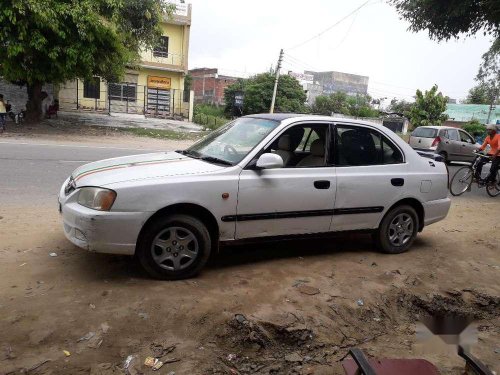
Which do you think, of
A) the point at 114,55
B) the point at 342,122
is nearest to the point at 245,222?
the point at 342,122

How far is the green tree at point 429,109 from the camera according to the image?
39.6 meters

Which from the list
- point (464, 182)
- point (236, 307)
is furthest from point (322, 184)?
point (464, 182)

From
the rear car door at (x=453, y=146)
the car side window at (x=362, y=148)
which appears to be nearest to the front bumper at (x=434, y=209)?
the car side window at (x=362, y=148)

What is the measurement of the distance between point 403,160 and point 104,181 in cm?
340

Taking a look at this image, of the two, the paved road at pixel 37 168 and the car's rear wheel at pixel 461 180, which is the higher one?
the car's rear wheel at pixel 461 180

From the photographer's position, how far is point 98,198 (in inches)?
146

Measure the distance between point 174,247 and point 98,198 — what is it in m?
0.79

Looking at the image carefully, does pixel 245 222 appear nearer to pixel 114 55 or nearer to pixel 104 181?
pixel 104 181

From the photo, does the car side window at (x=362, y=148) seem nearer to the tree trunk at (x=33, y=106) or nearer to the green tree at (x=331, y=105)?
the tree trunk at (x=33, y=106)

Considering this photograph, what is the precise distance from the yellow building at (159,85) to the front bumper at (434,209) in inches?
1108

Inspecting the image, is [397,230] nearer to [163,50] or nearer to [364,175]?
[364,175]

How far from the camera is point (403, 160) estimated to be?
519cm

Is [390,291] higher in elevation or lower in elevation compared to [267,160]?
lower

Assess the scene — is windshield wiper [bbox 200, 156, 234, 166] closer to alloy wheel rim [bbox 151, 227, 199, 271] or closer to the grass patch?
alloy wheel rim [bbox 151, 227, 199, 271]
